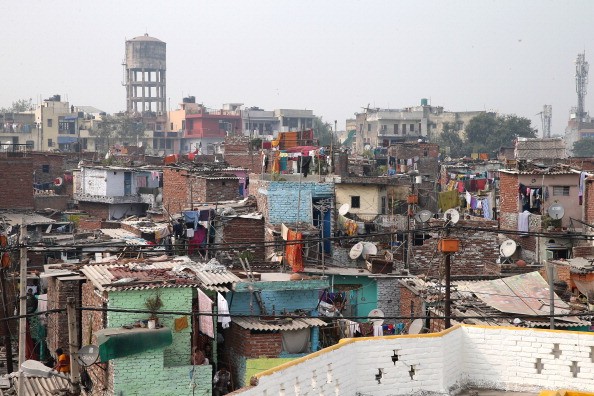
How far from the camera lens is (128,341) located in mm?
15695

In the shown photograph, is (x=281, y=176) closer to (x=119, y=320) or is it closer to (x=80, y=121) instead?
(x=119, y=320)

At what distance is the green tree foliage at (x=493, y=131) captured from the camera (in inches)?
3408

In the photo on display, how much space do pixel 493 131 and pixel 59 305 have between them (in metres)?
72.0

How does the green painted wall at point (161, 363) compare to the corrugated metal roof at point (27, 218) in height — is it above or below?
below

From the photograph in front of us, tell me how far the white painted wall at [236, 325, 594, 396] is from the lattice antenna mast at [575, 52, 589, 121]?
135362mm

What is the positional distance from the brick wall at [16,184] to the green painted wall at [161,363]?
23.9 meters

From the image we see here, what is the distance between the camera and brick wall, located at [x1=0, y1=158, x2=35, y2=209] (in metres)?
39.0

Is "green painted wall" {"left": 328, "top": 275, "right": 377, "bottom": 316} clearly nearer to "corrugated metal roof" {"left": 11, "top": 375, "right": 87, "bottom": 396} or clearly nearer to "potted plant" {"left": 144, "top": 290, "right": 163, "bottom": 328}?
"corrugated metal roof" {"left": 11, "top": 375, "right": 87, "bottom": 396}

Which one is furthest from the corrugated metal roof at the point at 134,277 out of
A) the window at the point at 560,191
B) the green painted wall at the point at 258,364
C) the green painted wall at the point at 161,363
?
the window at the point at 560,191

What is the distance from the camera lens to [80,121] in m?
83.8

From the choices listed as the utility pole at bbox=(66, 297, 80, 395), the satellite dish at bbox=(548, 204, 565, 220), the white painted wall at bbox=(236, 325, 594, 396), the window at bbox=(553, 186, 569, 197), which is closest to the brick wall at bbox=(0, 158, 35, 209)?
the window at bbox=(553, 186, 569, 197)

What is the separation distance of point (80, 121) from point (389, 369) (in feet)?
251

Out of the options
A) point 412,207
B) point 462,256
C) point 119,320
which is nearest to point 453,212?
point 462,256

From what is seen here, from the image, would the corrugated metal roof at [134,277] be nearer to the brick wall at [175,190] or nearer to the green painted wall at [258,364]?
the green painted wall at [258,364]
